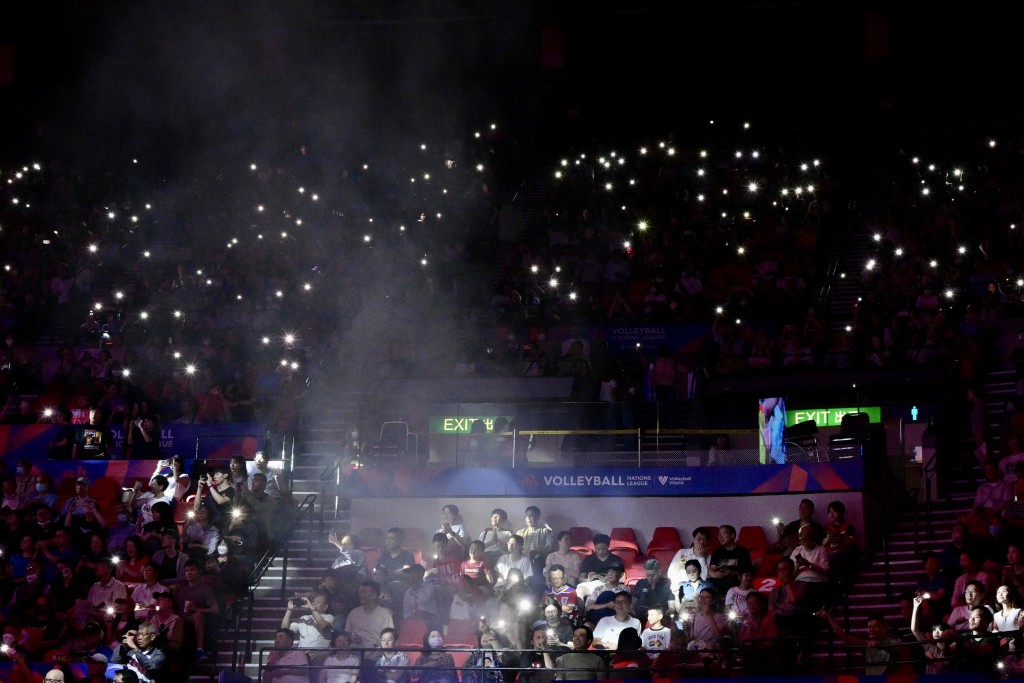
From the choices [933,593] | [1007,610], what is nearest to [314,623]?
[933,593]

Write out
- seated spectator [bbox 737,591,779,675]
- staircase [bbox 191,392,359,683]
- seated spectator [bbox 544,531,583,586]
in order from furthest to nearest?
seated spectator [bbox 544,531,583,586] → staircase [bbox 191,392,359,683] → seated spectator [bbox 737,591,779,675]

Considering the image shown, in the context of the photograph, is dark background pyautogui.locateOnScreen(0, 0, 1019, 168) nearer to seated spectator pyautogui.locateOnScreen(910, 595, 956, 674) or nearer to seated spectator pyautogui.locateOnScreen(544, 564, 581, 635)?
seated spectator pyautogui.locateOnScreen(544, 564, 581, 635)

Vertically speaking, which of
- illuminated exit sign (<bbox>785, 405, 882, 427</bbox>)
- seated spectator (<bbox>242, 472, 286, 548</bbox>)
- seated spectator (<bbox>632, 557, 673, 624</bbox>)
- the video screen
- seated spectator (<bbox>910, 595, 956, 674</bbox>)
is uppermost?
illuminated exit sign (<bbox>785, 405, 882, 427</bbox>)

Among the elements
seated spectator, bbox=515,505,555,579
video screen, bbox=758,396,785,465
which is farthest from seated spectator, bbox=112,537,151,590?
video screen, bbox=758,396,785,465

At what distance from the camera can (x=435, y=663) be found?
12.4 m

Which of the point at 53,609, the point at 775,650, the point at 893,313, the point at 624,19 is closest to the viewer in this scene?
the point at 775,650

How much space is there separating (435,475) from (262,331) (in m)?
5.26

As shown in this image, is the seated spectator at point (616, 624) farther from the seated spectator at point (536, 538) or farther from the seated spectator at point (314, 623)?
the seated spectator at point (314, 623)

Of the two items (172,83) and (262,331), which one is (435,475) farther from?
(172,83)

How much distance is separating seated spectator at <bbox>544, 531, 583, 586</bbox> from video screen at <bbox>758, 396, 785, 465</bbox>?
2707 mm

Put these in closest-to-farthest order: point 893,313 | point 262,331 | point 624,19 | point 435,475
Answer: point 435,475, point 893,313, point 262,331, point 624,19

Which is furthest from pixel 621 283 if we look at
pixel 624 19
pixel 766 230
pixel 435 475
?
pixel 624 19

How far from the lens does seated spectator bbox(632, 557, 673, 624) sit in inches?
533

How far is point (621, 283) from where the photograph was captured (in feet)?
70.7
